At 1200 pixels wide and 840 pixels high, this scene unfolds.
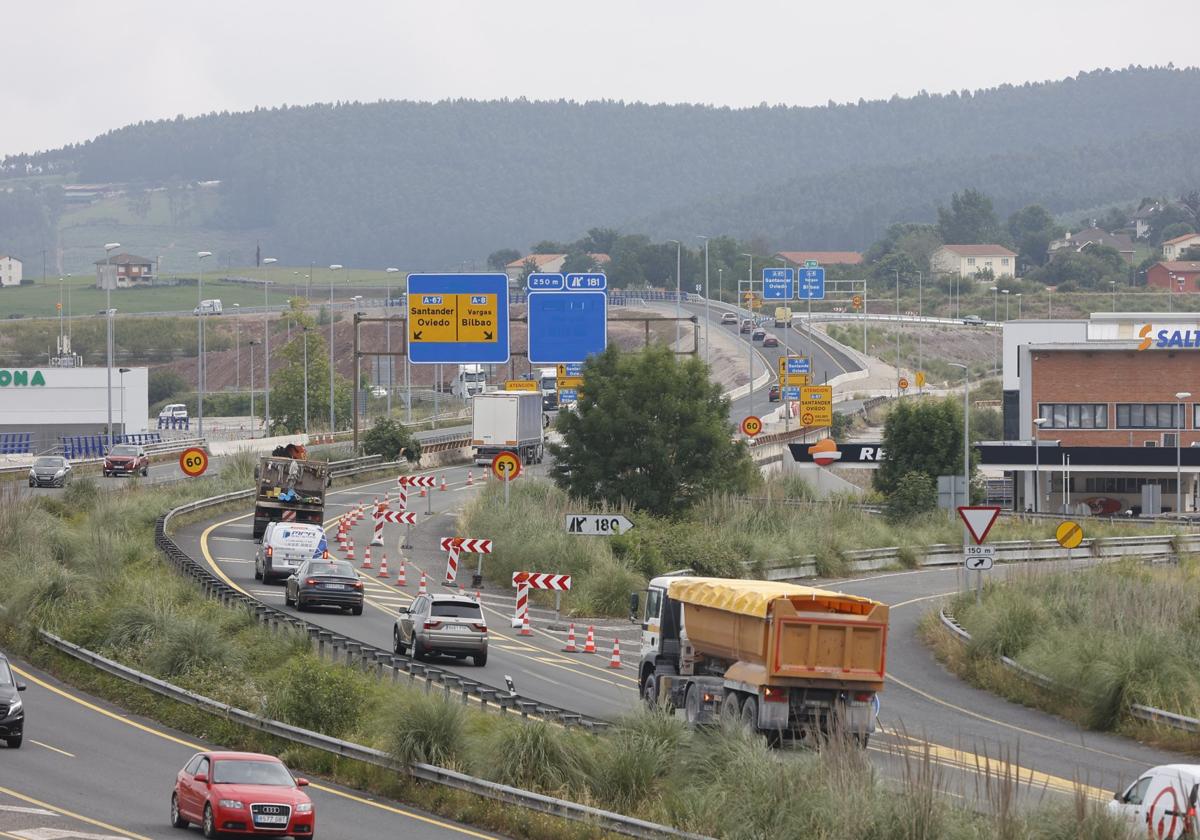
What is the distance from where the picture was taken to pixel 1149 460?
83000 mm

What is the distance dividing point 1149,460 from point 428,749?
66.7 meters

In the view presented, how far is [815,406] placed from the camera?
260ft

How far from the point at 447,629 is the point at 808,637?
10.9 metres

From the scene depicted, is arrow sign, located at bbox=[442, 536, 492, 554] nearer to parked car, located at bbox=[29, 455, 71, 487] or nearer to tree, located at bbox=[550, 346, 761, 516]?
tree, located at bbox=[550, 346, 761, 516]

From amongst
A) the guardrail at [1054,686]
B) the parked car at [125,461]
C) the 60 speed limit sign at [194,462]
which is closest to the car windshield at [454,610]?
the guardrail at [1054,686]

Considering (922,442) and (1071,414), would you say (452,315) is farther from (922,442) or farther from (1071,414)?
(1071,414)

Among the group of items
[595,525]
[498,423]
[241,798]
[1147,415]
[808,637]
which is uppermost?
[808,637]

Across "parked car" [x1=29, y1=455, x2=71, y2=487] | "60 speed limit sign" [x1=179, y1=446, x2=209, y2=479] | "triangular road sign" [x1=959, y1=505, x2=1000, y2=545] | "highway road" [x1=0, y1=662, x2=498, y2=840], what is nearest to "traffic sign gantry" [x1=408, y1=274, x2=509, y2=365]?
"parked car" [x1=29, y1=455, x2=71, y2=487]

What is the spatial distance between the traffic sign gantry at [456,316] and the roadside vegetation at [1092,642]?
102ft

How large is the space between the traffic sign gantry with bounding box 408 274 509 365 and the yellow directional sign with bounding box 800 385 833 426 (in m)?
16.2

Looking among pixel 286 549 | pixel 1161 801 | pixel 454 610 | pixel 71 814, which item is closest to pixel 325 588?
pixel 286 549

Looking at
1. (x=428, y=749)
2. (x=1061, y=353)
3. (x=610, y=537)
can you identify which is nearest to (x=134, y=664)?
(x=428, y=749)

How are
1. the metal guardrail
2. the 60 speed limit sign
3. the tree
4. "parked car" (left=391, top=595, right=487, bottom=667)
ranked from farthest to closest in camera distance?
the tree
the 60 speed limit sign
"parked car" (left=391, top=595, right=487, bottom=667)
the metal guardrail

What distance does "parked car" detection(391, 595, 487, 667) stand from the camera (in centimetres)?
3294
